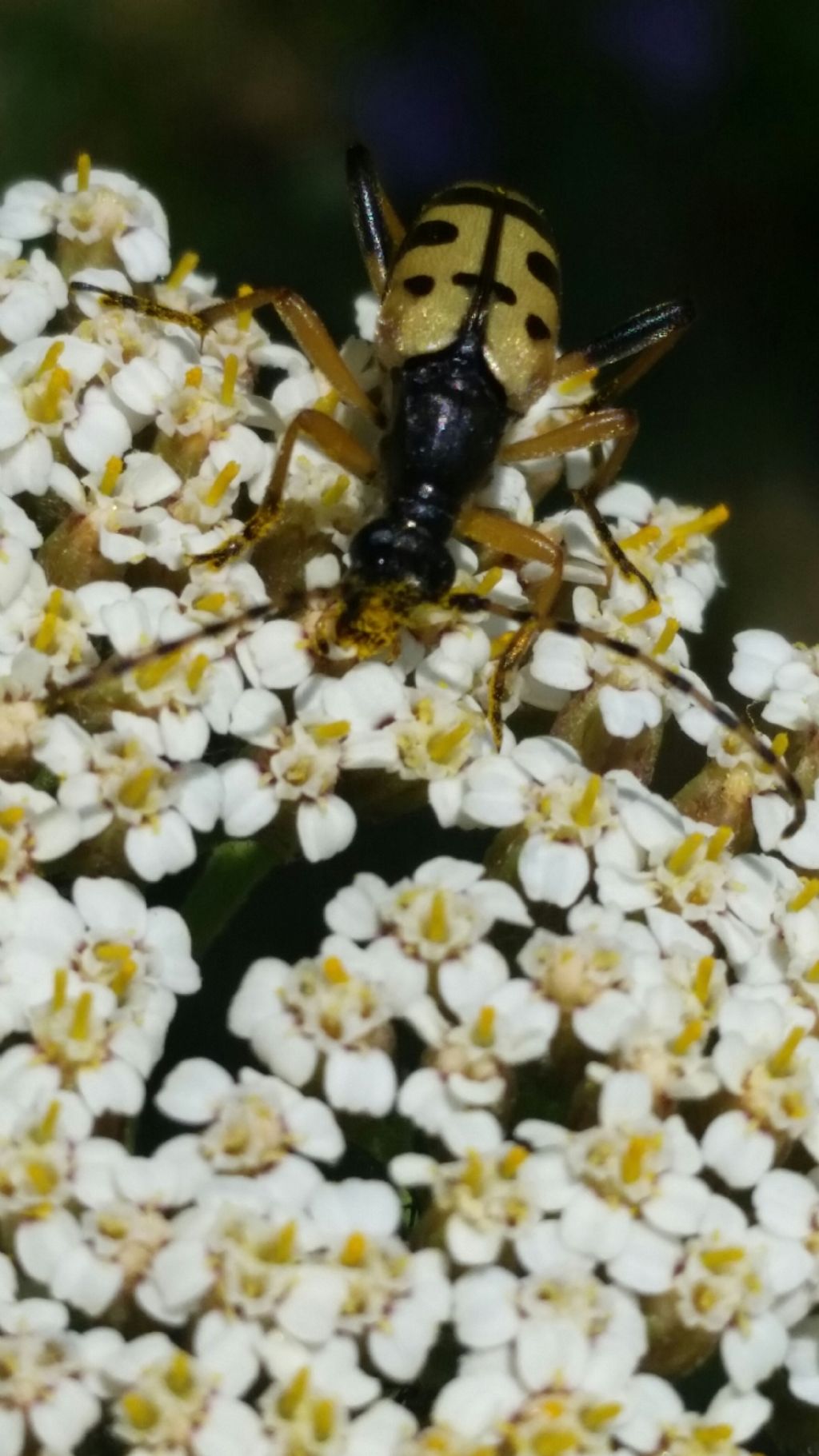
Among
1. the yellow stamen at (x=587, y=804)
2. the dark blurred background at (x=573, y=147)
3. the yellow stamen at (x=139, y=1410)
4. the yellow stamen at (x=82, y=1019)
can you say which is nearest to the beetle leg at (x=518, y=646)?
the yellow stamen at (x=587, y=804)

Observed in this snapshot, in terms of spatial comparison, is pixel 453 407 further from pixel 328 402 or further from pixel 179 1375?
pixel 179 1375

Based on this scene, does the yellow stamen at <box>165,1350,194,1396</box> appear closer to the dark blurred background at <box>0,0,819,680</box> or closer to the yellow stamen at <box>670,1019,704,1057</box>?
the yellow stamen at <box>670,1019,704,1057</box>

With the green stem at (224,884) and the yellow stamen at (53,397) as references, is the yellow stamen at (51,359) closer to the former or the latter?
the yellow stamen at (53,397)

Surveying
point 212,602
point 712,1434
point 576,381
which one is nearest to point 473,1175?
point 712,1434

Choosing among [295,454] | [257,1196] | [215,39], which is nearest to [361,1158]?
[257,1196]

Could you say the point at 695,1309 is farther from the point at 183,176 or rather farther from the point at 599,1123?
the point at 183,176
